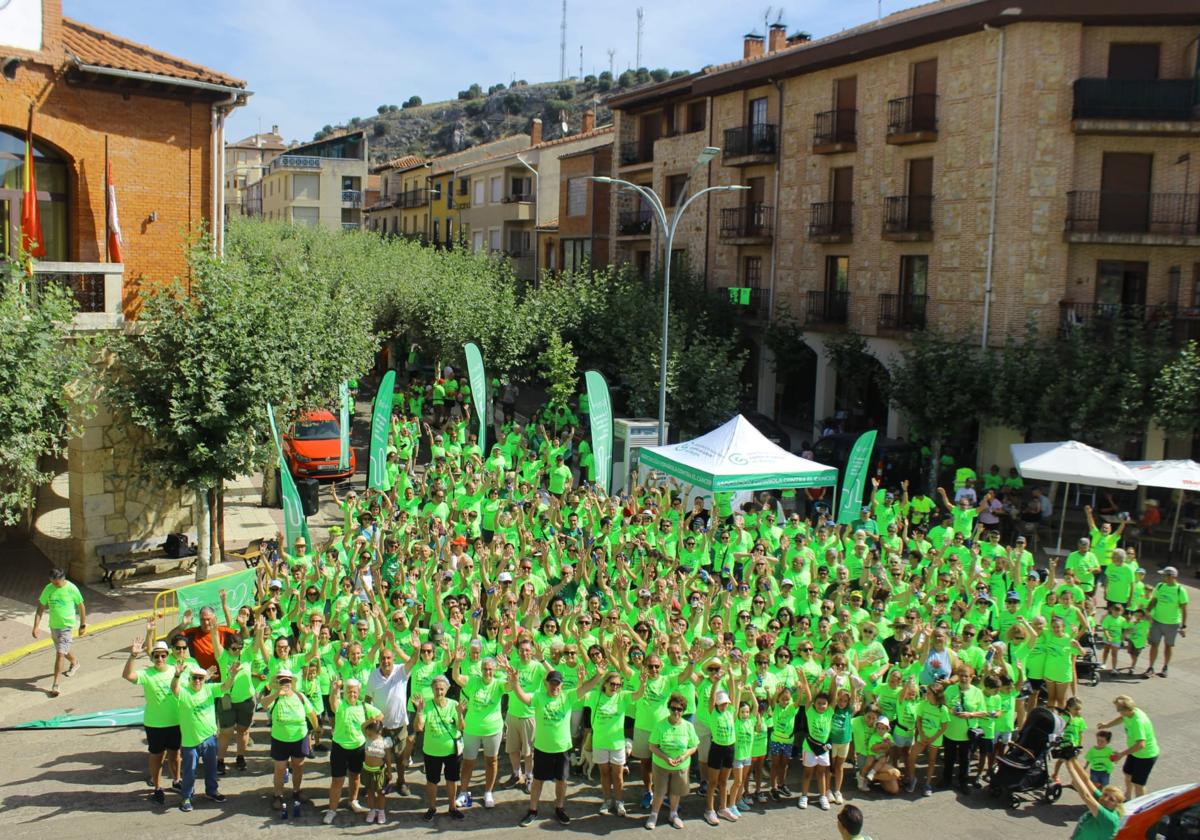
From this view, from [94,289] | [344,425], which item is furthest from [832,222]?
[94,289]

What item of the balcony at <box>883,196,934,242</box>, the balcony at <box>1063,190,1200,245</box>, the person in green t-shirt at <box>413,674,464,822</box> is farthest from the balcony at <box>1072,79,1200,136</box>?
the person in green t-shirt at <box>413,674,464,822</box>

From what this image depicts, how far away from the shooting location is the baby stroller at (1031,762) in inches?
415

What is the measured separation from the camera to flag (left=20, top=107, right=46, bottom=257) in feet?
55.0

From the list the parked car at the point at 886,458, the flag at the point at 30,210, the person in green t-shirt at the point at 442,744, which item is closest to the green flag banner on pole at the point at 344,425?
the flag at the point at 30,210

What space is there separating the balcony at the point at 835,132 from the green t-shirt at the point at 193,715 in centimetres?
2455

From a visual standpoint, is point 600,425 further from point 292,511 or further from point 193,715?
point 193,715

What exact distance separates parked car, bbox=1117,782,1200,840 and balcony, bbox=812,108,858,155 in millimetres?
24026

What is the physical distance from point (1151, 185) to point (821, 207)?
8864mm

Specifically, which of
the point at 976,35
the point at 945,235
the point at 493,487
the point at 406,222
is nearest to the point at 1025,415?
the point at 945,235

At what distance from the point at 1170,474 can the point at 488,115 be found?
116 metres

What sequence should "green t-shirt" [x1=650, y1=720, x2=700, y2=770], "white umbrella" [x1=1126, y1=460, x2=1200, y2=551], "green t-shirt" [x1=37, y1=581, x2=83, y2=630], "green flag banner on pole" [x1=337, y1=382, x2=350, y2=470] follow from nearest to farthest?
"green t-shirt" [x1=650, y1=720, x2=700, y2=770] → "green t-shirt" [x1=37, y1=581, x2=83, y2=630] → "white umbrella" [x1=1126, y1=460, x2=1200, y2=551] → "green flag banner on pole" [x1=337, y1=382, x2=350, y2=470]

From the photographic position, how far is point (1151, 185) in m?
24.5

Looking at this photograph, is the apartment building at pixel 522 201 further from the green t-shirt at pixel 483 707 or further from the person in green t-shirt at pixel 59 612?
the green t-shirt at pixel 483 707

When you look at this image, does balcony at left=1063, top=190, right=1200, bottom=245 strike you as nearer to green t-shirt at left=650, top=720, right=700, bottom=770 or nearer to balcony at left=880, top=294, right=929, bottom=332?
balcony at left=880, top=294, right=929, bottom=332
